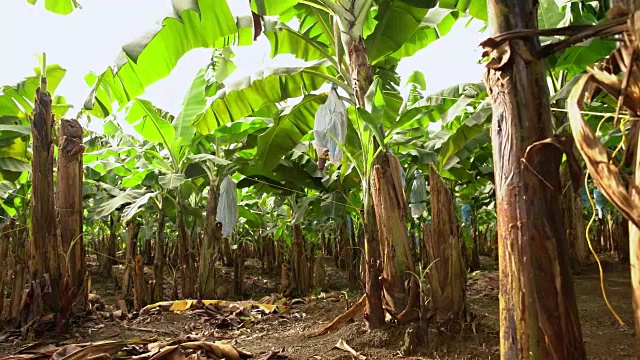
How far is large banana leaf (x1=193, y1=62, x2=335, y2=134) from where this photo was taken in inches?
154

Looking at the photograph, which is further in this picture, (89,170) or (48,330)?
(89,170)

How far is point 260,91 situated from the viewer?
434cm

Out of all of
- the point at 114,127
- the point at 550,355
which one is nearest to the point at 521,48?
the point at 550,355

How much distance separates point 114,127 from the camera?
20.5 ft

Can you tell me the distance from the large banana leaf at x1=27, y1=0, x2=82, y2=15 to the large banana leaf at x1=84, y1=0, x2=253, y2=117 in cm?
65

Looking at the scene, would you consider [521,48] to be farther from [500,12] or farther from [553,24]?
[553,24]

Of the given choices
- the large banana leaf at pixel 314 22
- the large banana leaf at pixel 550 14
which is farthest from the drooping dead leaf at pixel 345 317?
the large banana leaf at pixel 550 14

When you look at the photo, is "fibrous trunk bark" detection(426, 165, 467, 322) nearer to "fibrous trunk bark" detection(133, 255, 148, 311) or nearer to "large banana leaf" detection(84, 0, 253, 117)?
"large banana leaf" detection(84, 0, 253, 117)

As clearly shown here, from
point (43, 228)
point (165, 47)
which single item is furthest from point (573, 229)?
point (43, 228)

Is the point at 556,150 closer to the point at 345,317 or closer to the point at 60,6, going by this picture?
the point at 345,317

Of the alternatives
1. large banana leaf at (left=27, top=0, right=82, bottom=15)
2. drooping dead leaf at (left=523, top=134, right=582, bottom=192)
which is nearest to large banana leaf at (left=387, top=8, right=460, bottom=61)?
large banana leaf at (left=27, top=0, right=82, bottom=15)

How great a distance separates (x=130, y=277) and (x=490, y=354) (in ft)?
14.9

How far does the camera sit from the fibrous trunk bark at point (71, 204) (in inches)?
156

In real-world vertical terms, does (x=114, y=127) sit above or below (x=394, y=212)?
above
